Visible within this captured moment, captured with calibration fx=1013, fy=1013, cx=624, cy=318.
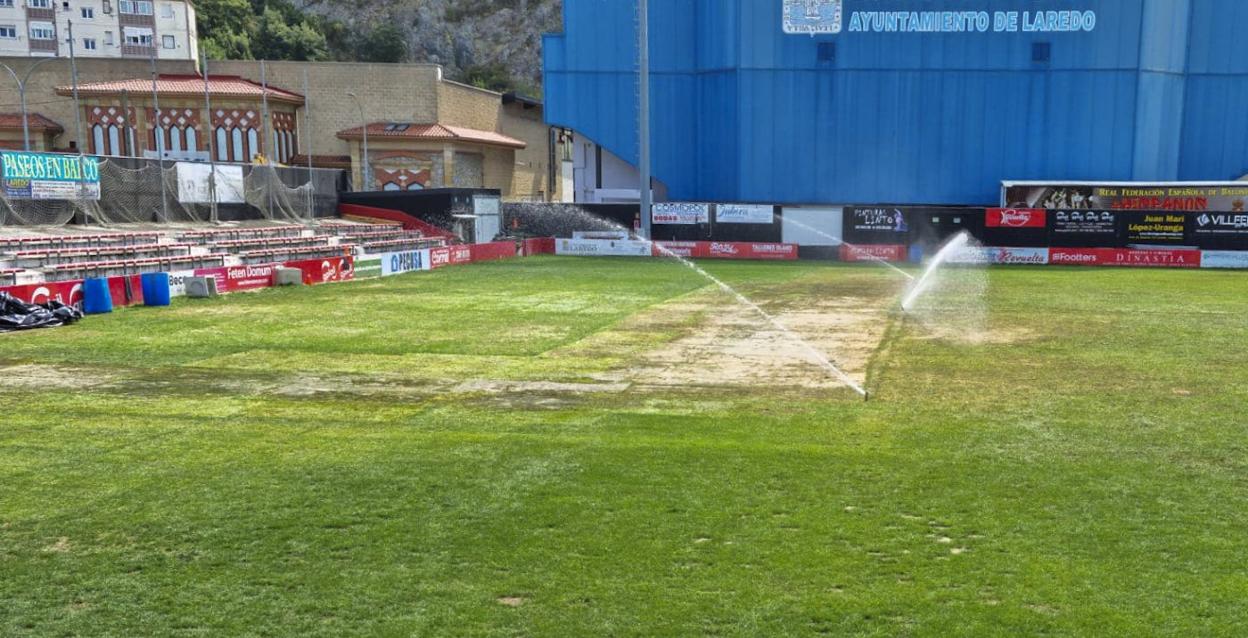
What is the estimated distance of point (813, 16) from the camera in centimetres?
5753

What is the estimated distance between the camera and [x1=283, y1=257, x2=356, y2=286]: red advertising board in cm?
3484

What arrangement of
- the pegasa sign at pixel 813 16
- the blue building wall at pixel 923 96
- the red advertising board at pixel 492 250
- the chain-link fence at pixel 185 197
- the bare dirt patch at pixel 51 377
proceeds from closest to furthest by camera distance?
the bare dirt patch at pixel 51 377, the chain-link fence at pixel 185 197, the red advertising board at pixel 492 250, the blue building wall at pixel 923 96, the pegasa sign at pixel 813 16

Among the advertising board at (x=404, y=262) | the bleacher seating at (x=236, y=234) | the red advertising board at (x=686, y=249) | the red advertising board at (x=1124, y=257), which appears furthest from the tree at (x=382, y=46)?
the red advertising board at (x=1124, y=257)

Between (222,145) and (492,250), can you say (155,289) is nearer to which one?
(492,250)

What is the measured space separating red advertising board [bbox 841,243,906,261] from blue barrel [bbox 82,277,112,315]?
34505mm

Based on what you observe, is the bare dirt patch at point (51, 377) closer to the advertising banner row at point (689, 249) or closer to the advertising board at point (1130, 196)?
the advertising banner row at point (689, 249)

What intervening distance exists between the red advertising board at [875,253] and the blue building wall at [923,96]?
9.50 metres

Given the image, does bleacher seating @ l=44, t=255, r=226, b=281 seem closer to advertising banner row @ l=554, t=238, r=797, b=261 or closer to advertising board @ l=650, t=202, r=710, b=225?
advertising banner row @ l=554, t=238, r=797, b=261

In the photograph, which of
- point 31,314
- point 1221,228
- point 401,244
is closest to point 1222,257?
point 1221,228

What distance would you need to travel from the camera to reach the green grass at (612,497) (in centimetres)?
728

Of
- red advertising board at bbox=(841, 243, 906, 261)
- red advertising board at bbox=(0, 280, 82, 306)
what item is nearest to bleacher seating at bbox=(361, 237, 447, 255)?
red advertising board at bbox=(0, 280, 82, 306)

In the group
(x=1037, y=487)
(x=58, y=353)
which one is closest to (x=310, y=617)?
(x=1037, y=487)

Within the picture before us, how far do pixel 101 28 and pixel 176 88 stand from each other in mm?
42743

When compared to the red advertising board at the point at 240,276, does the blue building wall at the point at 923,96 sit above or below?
above
